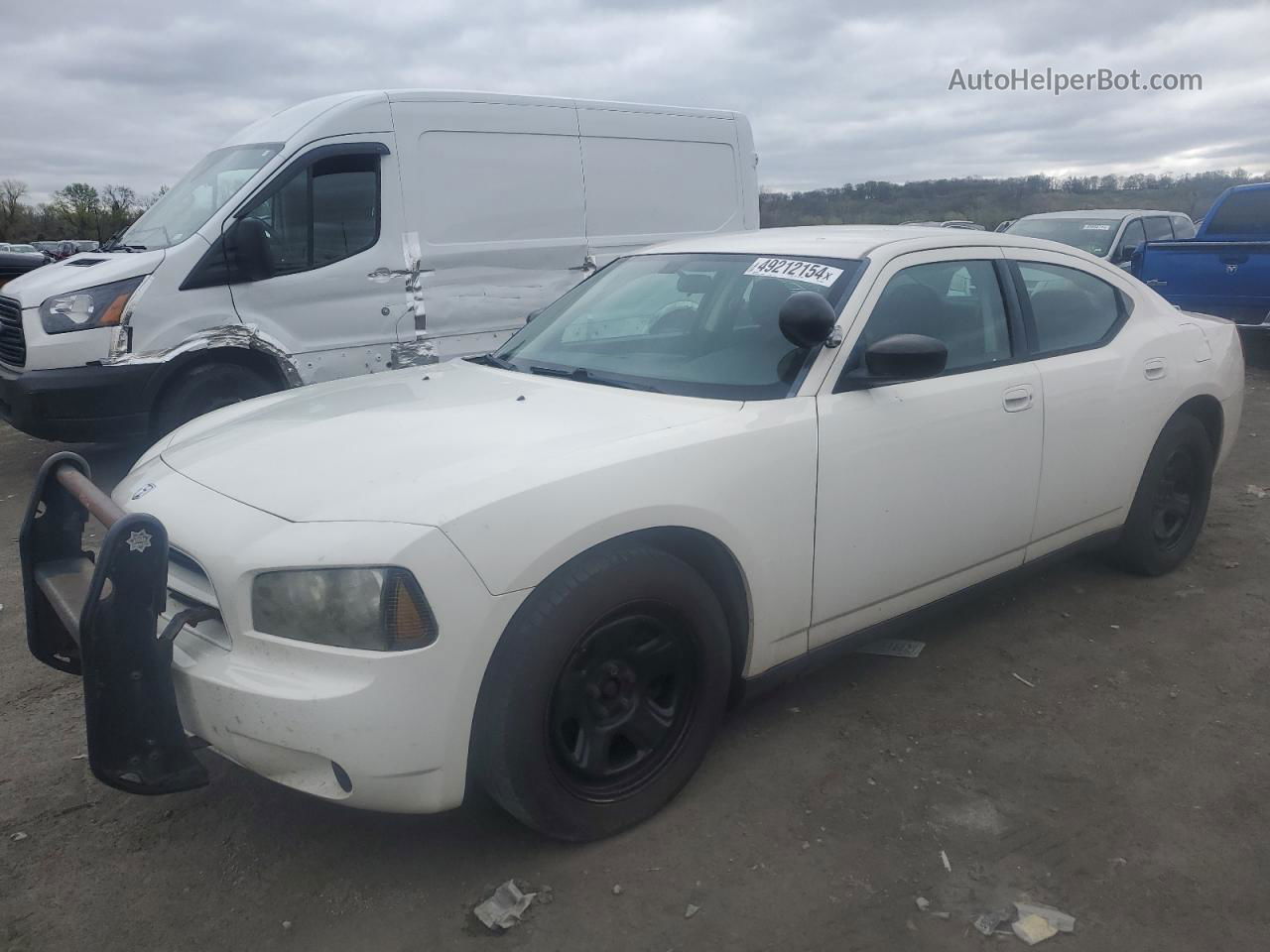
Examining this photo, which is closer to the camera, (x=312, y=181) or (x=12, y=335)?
(x=12, y=335)

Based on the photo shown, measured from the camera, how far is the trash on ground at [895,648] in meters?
3.82

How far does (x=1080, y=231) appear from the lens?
40.3ft

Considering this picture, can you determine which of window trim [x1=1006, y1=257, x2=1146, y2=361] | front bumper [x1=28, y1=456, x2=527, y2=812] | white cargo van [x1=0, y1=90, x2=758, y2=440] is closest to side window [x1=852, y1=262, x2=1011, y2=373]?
window trim [x1=1006, y1=257, x2=1146, y2=361]

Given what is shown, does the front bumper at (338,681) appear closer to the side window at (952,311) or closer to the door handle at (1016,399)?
the side window at (952,311)

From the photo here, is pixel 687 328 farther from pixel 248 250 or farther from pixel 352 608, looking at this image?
pixel 248 250

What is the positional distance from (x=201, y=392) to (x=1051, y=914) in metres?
5.51

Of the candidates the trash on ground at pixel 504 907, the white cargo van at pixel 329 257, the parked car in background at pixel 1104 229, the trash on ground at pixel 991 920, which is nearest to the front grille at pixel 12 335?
the white cargo van at pixel 329 257

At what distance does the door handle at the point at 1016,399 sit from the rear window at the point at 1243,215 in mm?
9926

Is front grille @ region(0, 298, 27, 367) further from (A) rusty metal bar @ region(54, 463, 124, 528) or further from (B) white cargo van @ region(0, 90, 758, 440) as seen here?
(A) rusty metal bar @ region(54, 463, 124, 528)

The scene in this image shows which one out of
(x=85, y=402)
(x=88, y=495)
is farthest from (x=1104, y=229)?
(x=88, y=495)

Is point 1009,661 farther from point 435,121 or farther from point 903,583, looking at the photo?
point 435,121

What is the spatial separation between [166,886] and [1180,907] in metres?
2.48

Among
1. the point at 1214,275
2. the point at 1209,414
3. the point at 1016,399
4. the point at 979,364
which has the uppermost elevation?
the point at 1214,275

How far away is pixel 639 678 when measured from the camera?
106 inches
